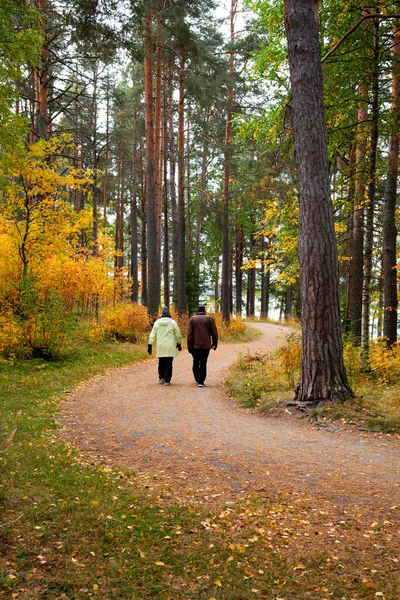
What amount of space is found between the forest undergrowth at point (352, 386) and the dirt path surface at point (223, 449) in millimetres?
306

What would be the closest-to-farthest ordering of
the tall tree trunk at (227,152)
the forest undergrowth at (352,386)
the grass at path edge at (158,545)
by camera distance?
the grass at path edge at (158,545) < the forest undergrowth at (352,386) < the tall tree trunk at (227,152)

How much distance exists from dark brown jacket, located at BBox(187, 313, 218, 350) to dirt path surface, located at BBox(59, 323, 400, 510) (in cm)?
176

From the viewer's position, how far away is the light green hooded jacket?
1041 cm

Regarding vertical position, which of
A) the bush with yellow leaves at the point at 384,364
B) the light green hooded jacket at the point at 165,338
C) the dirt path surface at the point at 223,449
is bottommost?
the dirt path surface at the point at 223,449

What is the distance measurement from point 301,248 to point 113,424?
165 inches

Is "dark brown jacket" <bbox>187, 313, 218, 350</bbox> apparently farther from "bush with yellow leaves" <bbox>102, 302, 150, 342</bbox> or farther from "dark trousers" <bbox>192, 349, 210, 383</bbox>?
"bush with yellow leaves" <bbox>102, 302, 150, 342</bbox>

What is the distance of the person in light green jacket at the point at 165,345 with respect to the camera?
1041 centimetres

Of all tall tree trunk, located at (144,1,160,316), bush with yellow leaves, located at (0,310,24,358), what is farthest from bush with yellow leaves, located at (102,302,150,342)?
bush with yellow leaves, located at (0,310,24,358)

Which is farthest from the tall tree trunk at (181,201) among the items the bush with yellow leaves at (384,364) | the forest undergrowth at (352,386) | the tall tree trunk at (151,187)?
the bush with yellow leaves at (384,364)

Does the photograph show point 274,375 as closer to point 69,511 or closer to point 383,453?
point 383,453

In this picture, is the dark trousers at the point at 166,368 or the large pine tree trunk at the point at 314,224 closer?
the large pine tree trunk at the point at 314,224

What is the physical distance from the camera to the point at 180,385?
34.3 feet

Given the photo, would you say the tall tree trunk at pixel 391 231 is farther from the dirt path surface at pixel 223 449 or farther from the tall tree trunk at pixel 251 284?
the tall tree trunk at pixel 251 284

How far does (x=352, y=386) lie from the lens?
28.5ft
